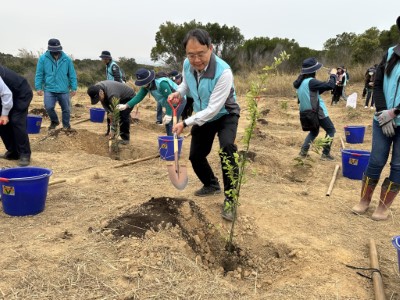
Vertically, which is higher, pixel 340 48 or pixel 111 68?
pixel 340 48

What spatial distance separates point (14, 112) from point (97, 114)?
4.41 metres

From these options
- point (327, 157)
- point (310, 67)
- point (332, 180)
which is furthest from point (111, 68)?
point (332, 180)

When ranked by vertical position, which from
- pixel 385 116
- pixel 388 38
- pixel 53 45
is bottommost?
Result: pixel 385 116

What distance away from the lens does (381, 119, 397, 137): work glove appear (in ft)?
10.7

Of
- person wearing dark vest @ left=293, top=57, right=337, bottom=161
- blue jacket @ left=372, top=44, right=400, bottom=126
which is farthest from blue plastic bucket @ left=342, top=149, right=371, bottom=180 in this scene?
blue jacket @ left=372, top=44, right=400, bottom=126

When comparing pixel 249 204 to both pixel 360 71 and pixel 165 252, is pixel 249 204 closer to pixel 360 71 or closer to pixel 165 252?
pixel 165 252

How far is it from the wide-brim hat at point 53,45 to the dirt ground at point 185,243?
293 cm

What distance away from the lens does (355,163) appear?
5.00 metres

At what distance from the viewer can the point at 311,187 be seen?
4.72 m

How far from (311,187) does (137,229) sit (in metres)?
2.61

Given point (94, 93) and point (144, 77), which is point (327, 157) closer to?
point (144, 77)

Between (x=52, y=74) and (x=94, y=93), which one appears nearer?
(x=94, y=93)

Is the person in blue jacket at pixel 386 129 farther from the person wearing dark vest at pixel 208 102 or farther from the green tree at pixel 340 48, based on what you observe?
the green tree at pixel 340 48

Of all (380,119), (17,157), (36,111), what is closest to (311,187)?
(380,119)
